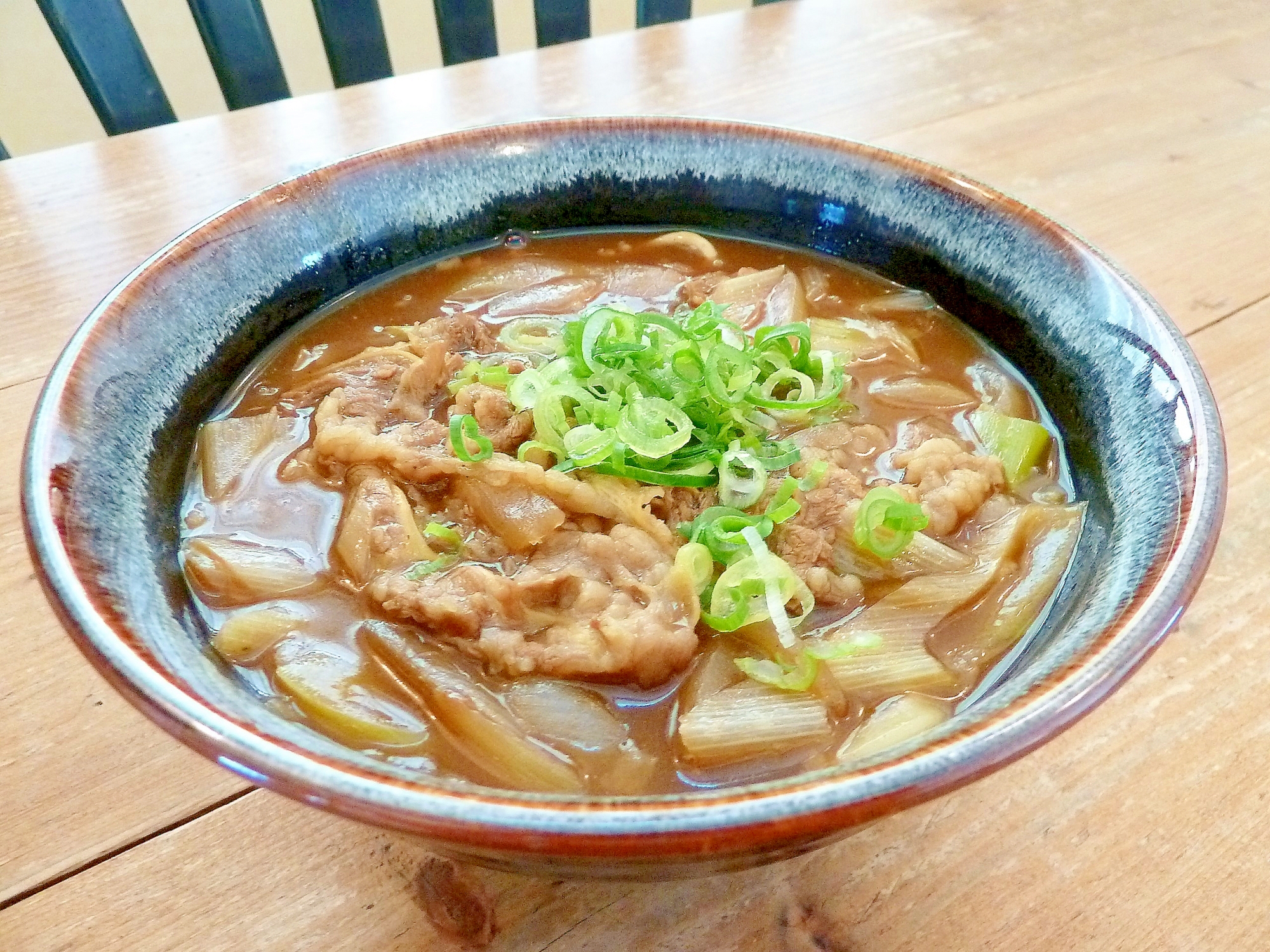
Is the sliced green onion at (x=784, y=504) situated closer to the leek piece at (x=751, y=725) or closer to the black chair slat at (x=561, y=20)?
the leek piece at (x=751, y=725)

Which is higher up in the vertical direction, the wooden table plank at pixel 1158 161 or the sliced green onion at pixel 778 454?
the sliced green onion at pixel 778 454

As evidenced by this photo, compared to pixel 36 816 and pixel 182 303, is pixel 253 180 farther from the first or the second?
pixel 36 816

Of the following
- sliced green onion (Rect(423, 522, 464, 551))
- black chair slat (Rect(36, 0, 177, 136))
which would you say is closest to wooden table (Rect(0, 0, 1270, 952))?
sliced green onion (Rect(423, 522, 464, 551))

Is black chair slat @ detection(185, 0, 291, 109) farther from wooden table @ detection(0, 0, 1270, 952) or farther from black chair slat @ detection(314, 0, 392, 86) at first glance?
wooden table @ detection(0, 0, 1270, 952)

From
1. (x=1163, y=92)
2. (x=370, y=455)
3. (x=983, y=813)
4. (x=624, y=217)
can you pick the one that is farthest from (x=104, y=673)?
(x=1163, y=92)

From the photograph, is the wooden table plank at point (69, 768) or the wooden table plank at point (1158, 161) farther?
the wooden table plank at point (1158, 161)

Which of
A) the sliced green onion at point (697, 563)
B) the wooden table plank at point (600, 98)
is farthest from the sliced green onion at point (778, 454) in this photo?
the wooden table plank at point (600, 98)

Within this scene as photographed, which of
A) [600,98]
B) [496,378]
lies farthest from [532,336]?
[600,98]
